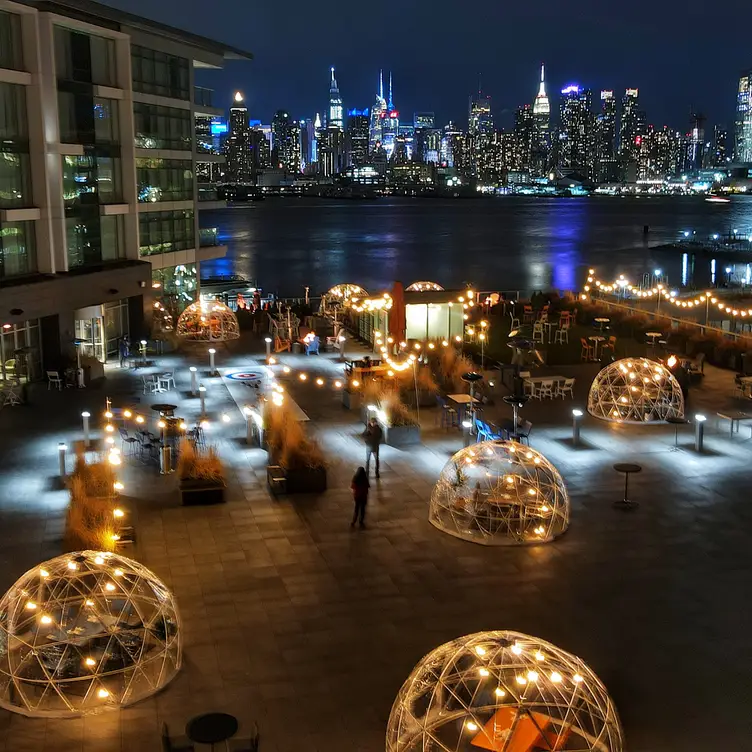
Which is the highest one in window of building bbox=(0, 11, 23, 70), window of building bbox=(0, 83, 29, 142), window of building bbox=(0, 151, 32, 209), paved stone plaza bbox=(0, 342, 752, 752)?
window of building bbox=(0, 11, 23, 70)

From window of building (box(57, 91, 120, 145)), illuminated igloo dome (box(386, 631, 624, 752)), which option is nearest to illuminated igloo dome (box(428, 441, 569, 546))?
illuminated igloo dome (box(386, 631, 624, 752))

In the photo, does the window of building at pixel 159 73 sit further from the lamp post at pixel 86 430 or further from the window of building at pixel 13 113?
the lamp post at pixel 86 430

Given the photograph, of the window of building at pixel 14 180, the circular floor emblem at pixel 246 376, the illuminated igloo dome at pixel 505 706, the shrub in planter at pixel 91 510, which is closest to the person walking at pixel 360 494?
the shrub in planter at pixel 91 510

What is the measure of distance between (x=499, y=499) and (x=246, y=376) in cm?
1304

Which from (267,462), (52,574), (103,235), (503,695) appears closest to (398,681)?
(503,695)

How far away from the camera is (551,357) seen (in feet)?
98.7

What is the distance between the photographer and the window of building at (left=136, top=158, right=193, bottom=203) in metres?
34.2

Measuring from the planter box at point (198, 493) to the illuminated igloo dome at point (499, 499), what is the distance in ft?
11.7

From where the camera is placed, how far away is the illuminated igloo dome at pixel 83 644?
9.63 m

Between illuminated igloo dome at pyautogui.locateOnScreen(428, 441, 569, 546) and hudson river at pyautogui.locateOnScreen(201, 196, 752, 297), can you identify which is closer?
illuminated igloo dome at pyautogui.locateOnScreen(428, 441, 569, 546)

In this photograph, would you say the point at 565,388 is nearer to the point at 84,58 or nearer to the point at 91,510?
the point at 91,510

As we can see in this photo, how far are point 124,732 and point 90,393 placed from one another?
54.8ft

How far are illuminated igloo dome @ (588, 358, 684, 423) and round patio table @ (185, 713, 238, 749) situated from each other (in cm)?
1504

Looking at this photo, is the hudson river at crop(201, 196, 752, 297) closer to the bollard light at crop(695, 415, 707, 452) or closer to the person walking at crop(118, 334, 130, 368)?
the person walking at crop(118, 334, 130, 368)
